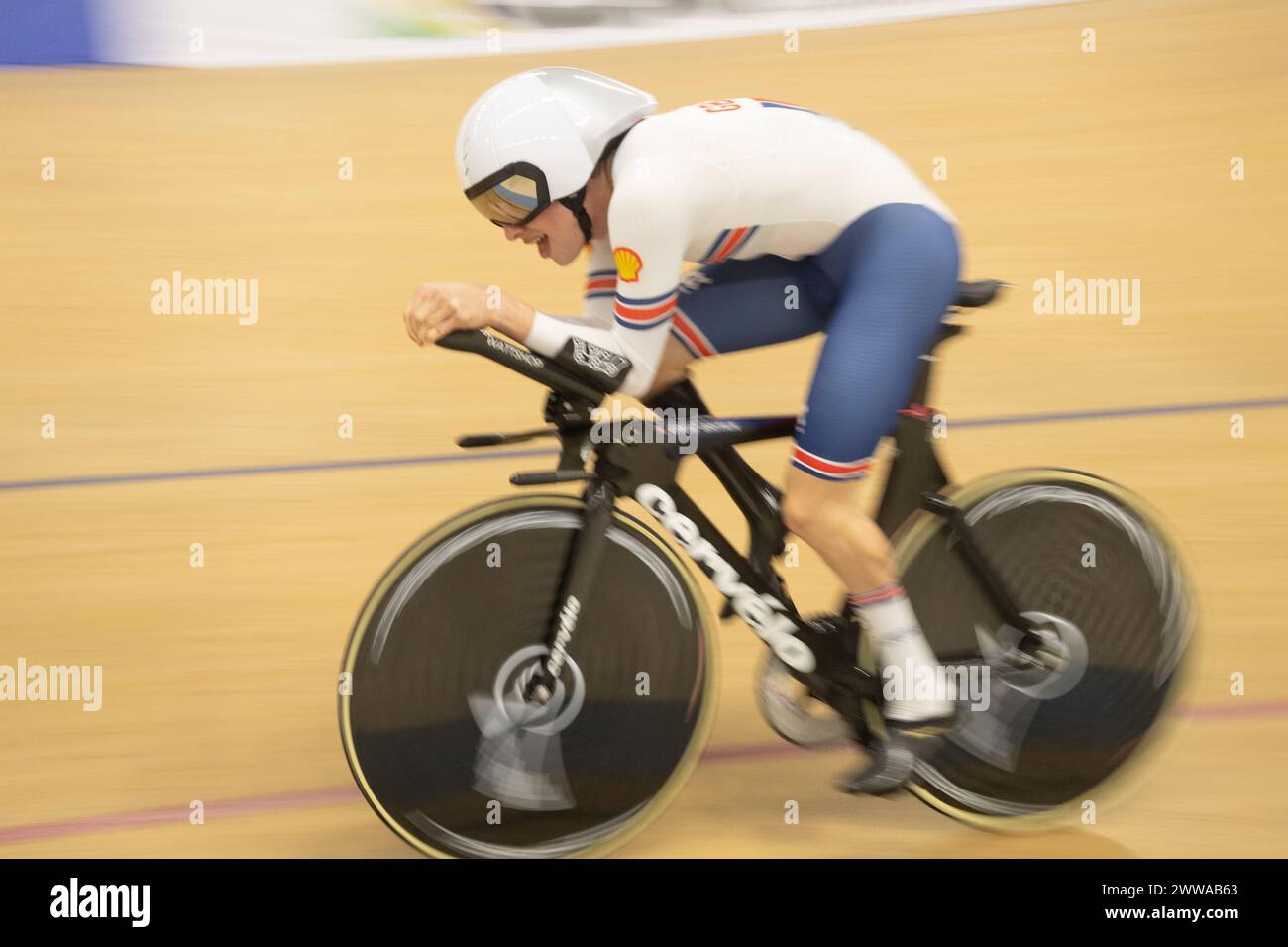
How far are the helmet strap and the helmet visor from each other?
0.14ft

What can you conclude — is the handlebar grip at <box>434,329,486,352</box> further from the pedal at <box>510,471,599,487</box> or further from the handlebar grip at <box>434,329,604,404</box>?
the pedal at <box>510,471,599,487</box>

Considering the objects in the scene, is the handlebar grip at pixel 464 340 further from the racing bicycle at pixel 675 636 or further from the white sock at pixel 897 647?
the white sock at pixel 897 647

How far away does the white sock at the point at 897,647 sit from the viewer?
251cm

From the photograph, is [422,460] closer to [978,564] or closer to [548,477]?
[548,477]

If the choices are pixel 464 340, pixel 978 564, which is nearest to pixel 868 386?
pixel 978 564

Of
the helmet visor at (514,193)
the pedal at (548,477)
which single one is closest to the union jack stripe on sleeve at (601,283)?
the helmet visor at (514,193)

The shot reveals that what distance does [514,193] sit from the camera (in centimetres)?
231

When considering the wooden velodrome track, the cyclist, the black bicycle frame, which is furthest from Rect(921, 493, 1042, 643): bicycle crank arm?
the wooden velodrome track

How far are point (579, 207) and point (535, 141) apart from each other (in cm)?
14

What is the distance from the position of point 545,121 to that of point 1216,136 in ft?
15.0

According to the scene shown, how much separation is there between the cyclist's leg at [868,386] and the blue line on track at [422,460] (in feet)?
6.62

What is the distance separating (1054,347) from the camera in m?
4.95

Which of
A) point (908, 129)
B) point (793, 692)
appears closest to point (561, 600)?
point (793, 692)

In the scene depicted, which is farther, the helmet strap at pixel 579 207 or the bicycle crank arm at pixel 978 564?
the bicycle crank arm at pixel 978 564
